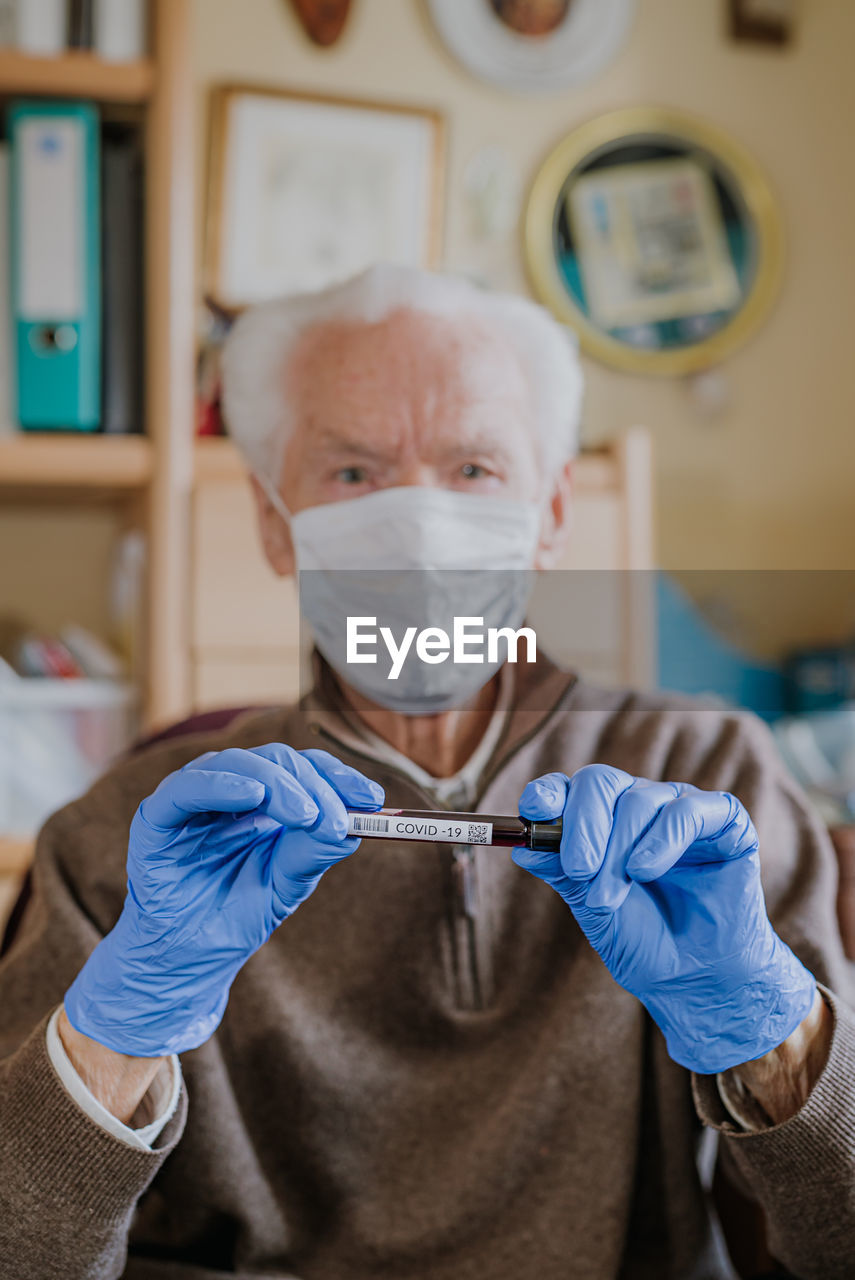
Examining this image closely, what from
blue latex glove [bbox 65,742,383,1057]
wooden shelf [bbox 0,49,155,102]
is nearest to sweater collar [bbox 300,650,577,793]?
blue latex glove [bbox 65,742,383,1057]

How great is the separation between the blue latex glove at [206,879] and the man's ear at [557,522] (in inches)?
11.0

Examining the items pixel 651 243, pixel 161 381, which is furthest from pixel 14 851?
pixel 651 243

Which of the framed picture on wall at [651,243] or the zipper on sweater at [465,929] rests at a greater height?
the framed picture on wall at [651,243]

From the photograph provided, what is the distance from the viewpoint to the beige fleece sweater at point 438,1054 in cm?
77

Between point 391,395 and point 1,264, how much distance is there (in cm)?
88

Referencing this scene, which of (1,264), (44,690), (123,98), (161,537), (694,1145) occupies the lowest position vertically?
(694,1145)

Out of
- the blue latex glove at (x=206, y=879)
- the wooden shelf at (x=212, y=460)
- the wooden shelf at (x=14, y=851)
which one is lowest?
the wooden shelf at (x=14, y=851)

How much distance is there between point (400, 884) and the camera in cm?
81

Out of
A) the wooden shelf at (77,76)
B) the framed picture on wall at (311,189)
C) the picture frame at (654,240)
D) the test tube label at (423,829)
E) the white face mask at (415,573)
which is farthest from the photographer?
the picture frame at (654,240)

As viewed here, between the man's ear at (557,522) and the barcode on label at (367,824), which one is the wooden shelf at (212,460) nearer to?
the man's ear at (557,522)

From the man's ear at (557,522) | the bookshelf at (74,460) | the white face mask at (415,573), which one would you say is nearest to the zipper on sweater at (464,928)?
the white face mask at (415,573)

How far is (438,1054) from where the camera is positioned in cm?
80

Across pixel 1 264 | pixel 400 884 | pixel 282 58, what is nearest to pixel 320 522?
pixel 400 884

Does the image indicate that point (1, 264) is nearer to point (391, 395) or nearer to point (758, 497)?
point (391, 395)
